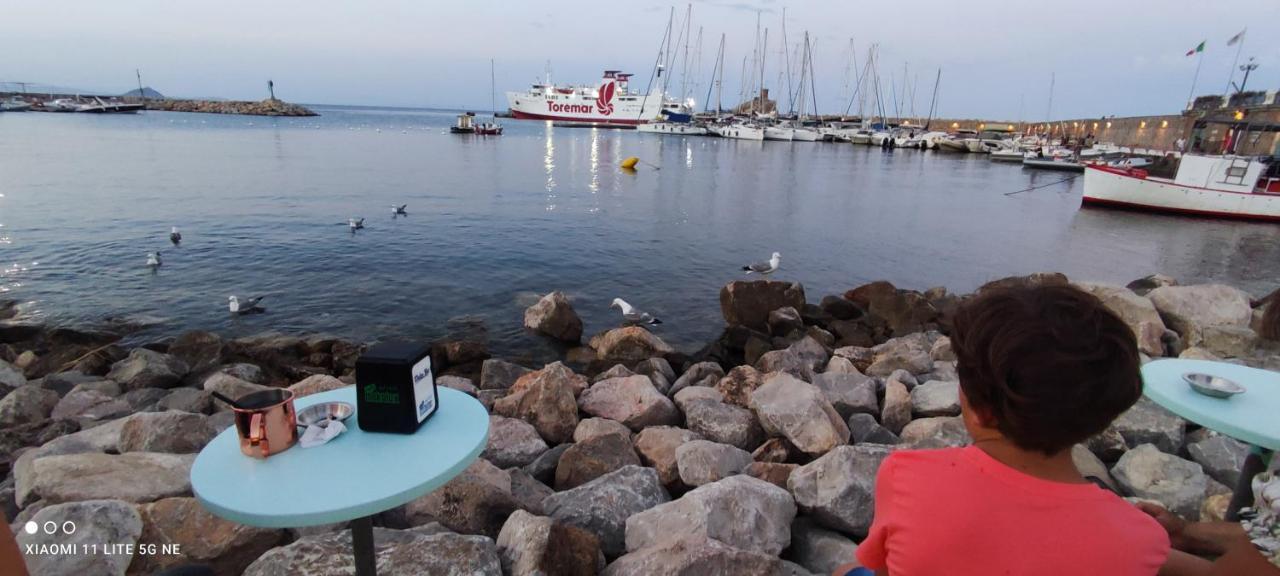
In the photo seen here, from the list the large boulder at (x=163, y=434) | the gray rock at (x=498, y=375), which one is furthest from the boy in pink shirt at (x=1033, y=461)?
the gray rock at (x=498, y=375)

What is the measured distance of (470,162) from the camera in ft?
121

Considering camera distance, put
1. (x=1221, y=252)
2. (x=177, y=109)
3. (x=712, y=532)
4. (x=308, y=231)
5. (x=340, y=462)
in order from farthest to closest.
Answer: (x=177, y=109)
(x=1221, y=252)
(x=308, y=231)
(x=712, y=532)
(x=340, y=462)

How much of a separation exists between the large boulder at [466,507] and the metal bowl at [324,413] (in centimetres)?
93

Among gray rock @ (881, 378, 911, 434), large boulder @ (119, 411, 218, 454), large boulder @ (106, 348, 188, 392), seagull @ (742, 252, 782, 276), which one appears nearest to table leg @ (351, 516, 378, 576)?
large boulder @ (119, 411, 218, 454)

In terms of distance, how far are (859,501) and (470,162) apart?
36632 mm

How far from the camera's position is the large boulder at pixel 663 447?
4215 mm

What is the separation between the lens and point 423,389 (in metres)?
2.24

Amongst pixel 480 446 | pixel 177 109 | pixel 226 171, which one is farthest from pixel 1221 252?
pixel 177 109

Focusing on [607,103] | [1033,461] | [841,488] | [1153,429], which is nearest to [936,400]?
[1153,429]

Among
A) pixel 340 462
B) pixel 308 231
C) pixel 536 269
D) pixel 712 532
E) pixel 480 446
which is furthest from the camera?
pixel 308 231

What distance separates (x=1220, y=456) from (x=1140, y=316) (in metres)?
3.87

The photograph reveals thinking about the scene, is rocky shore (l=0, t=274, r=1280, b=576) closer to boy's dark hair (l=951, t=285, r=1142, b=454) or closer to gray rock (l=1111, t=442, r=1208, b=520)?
gray rock (l=1111, t=442, r=1208, b=520)

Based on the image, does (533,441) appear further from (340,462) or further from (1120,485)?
(1120,485)

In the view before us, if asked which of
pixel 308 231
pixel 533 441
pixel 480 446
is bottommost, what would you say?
pixel 308 231
